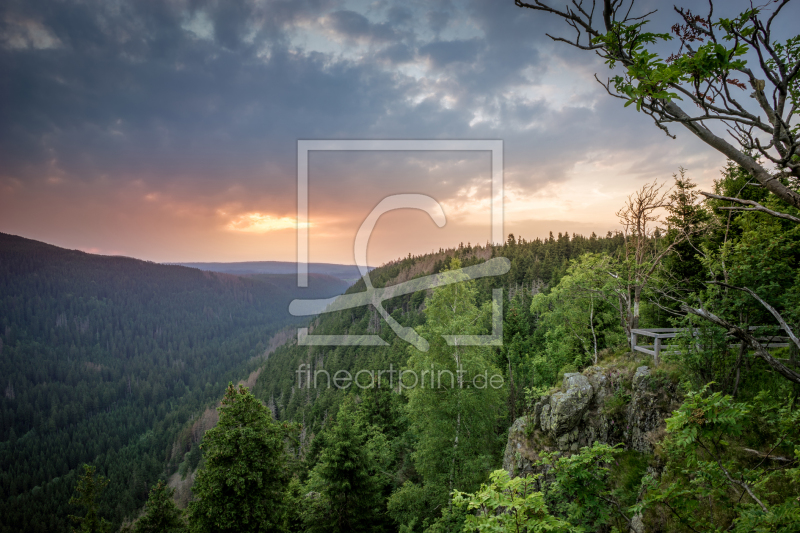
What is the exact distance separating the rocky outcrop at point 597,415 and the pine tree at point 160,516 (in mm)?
19818

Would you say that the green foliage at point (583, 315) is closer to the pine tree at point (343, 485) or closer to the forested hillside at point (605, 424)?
the forested hillside at point (605, 424)

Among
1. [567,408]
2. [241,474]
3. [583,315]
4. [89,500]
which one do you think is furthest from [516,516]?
[89,500]

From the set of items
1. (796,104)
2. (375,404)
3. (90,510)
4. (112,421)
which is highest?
(796,104)

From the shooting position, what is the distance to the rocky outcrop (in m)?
10.7

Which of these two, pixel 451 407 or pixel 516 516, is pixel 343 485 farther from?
pixel 516 516

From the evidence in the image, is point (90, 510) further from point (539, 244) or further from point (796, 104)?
point (539, 244)

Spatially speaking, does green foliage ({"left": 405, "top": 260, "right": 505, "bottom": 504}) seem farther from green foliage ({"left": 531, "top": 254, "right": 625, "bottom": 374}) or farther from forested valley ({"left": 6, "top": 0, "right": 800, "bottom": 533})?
green foliage ({"left": 531, "top": 254, "right": 625, "bottom": 374})

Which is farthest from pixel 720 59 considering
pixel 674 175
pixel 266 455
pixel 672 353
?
pixel 266 455

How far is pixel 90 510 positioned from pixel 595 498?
2999 cm

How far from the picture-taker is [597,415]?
40.9 ft

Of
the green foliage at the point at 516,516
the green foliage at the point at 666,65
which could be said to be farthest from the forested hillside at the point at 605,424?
the green foliage at the point at 666,65

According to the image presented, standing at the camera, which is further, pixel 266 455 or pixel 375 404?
pixel 375 404

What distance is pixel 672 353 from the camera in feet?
32.8

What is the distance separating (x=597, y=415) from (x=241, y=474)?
47.3ft
